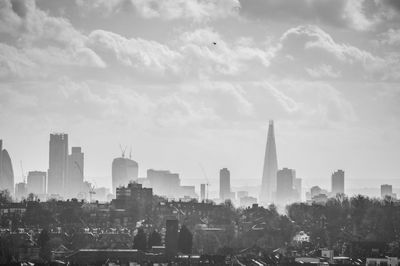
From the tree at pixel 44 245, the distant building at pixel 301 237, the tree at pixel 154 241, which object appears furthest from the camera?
the distant building at pixel 301 237

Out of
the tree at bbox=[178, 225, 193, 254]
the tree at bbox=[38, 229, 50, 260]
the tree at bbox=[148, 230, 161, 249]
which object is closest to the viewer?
the tree at bbox=[38, 229, 50, 260]

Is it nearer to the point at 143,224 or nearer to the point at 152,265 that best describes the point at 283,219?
the point at 143,224

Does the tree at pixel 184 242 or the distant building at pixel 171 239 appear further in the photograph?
the tree at pixel 184 242

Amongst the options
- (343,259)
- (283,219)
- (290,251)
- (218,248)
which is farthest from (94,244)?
(283,219)

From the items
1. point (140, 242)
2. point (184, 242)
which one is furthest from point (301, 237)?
point (184, 242)

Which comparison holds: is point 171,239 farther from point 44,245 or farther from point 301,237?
point 301,237

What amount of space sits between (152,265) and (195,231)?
60.7m

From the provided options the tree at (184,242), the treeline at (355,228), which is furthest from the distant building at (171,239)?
the treeline at (355,228)

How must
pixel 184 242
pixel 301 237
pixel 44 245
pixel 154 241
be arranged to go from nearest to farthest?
pixel 184 242
pixel 44 245
pixel 154 241
pixel 301 237

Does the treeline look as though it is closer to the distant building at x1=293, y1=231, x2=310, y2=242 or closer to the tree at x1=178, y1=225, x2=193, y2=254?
the distant building at x1=293, y1=231, x2=310, y2=242

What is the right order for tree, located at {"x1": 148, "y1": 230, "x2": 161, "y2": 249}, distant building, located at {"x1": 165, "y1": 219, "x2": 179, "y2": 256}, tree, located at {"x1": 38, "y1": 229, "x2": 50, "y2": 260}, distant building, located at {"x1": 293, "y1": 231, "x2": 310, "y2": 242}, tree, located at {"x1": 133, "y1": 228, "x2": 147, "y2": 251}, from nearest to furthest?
tree, located at {"x1": 38, "y1": 229, "x2": 50, "y2": 260}
distant building, located at {"x1": 165, "y1": 219, "x2": 179, "y2": 256}
tree, located at {"x1": 133, "y1": 228, "x2": 147, "y2": 251}
tree, located at {"x1": 148, "y1": 230, "x2": 161, "y2": 249}
distant building, located at {"x1": 293, "y1": 231, "x2": 310, "y2": 242}

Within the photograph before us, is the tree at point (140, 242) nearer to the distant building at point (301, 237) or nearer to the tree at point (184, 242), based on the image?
the tree at point (184, 242)

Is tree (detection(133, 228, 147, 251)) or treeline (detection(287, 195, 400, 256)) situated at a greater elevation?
treeline (detection(287, 195, 400, 256))

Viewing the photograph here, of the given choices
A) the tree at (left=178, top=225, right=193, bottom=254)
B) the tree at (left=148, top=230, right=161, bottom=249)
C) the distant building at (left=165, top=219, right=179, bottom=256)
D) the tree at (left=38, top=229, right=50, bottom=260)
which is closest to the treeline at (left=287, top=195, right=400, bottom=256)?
the tree at (left=178, top=225, right=193, bottom=254)
